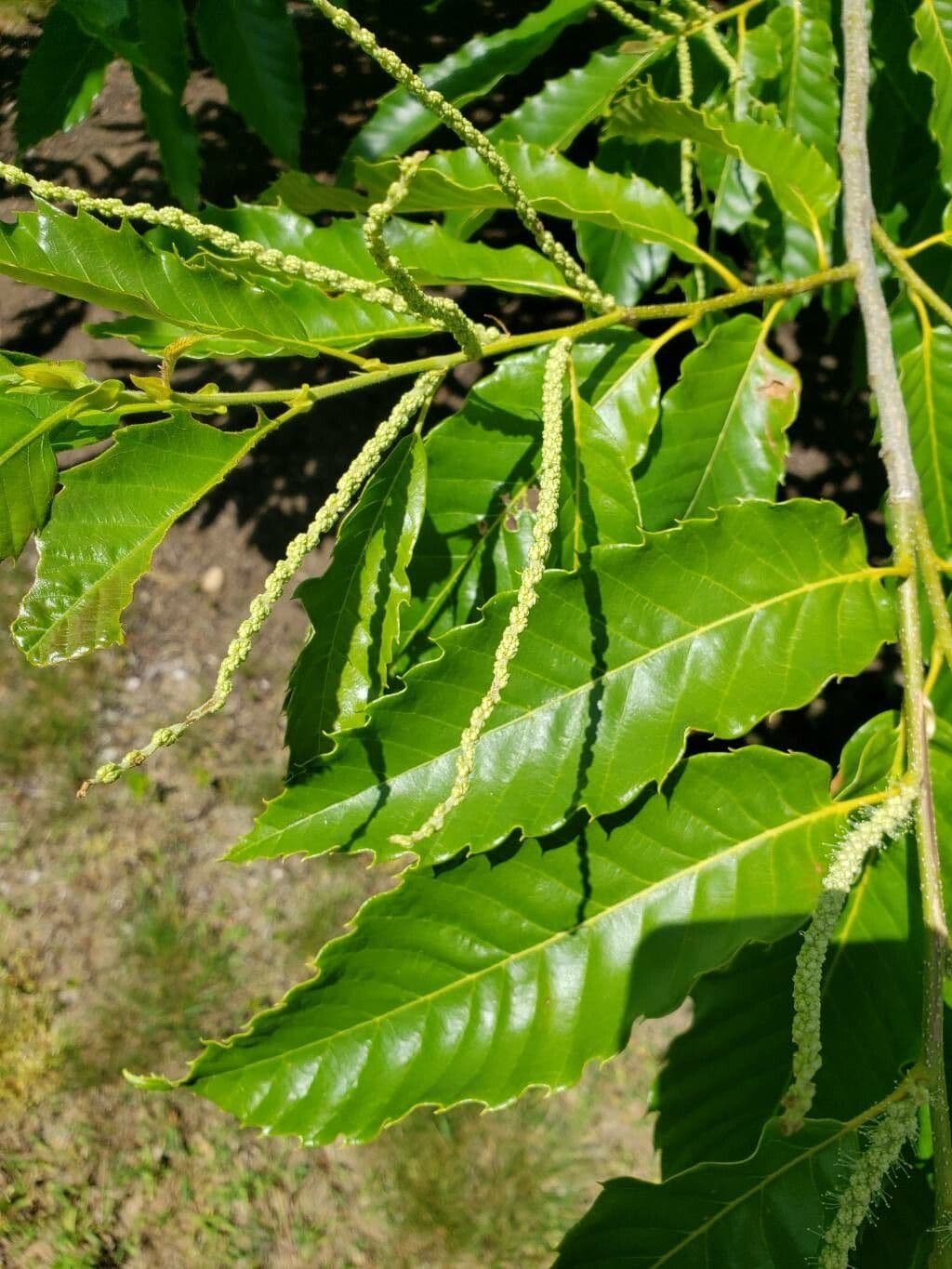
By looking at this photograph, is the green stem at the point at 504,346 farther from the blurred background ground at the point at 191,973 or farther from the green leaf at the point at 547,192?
the blurred background ground at the point at 191,973

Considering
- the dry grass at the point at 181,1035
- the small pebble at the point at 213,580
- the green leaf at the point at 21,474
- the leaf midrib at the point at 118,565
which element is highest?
the green leaf at the point at 21,474

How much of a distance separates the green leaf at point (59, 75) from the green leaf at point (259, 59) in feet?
0.75

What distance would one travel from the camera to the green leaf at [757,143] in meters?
1.43

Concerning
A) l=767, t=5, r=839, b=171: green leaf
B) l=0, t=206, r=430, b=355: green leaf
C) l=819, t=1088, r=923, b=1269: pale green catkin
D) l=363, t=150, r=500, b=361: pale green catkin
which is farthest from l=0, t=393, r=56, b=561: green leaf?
l=767, t=5, r=839, b=171: green leaf

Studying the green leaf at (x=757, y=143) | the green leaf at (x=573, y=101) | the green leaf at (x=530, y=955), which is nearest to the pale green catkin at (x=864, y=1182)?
the green leaf at (x=530, y=955)

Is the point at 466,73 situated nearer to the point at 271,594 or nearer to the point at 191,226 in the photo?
the point at 191,226

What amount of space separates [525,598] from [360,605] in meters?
0.36

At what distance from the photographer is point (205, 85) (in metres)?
4.66

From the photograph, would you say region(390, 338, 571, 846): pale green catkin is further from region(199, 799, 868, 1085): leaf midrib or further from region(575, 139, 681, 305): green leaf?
region(575, 139, 681, 305): green leaf

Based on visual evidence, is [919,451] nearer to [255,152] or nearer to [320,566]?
[320,566]

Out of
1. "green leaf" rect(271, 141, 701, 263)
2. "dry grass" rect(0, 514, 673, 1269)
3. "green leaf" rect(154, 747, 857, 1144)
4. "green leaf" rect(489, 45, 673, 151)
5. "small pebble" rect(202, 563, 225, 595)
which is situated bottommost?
"dry grass" rect(0, 514, 673, 1269)

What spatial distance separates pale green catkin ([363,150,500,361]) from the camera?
76 cm

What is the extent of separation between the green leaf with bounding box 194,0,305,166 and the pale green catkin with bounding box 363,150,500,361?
Result: 1282 millimetres

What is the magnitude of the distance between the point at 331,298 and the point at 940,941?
97 cm
